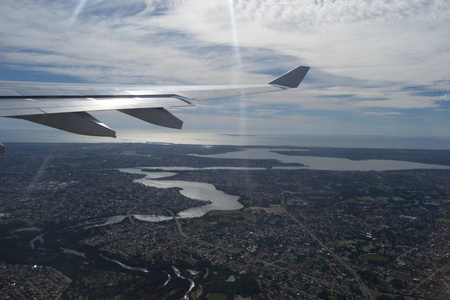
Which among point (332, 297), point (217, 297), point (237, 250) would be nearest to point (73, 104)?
point (217, 297)

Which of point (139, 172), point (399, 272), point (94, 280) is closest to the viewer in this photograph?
point (94, 280)

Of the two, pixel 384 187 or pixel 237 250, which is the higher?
pixel 384 187

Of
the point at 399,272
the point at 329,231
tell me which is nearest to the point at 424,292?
the point at 399,272

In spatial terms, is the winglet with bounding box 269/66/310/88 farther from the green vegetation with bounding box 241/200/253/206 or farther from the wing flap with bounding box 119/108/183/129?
→ the green vegetation with bounding box 241/200/253/206

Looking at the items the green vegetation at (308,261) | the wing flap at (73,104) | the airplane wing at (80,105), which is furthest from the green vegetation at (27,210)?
the wing flap at (73,104)

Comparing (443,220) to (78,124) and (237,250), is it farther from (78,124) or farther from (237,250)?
(78,124)

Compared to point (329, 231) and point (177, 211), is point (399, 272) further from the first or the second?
point (177, 211)
